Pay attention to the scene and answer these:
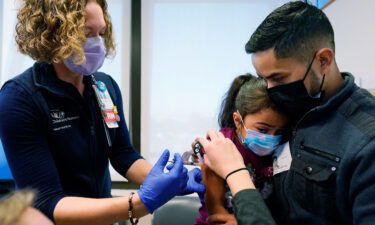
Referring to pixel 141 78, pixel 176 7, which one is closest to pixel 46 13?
pixel 141 78

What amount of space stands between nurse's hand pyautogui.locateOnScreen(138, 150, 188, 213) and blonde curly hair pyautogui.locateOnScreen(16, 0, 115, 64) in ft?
1.80

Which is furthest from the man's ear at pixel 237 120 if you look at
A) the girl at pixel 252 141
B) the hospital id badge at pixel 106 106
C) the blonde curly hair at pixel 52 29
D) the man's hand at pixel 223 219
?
the blonde curly hair at pixel 52 29

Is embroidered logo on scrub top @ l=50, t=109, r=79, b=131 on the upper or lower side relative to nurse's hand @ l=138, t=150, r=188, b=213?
upper

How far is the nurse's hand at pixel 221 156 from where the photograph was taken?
957mm

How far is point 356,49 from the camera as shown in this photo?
1.58 metres

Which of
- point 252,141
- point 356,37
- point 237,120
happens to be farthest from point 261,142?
point 356,37

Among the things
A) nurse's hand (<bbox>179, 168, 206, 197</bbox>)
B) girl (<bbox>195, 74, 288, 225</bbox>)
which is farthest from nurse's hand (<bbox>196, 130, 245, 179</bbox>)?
nurse's hand (<bbox>179, 168, 206, 197</bbox>)

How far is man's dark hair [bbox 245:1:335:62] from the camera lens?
893mm

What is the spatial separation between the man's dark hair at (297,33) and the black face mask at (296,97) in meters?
0.06

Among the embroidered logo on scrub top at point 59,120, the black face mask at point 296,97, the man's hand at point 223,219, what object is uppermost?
the black face mask at point 296,97

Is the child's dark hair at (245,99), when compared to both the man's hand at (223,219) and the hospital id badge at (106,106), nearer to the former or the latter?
the man's hand at (223,219)

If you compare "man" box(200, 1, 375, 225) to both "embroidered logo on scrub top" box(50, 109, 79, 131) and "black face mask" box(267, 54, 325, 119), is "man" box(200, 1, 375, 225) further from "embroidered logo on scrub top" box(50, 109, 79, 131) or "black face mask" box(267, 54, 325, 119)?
"embroidered logo on scrub top" box(50, 109, 79, 131)

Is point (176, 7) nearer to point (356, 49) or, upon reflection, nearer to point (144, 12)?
point (144, 12)

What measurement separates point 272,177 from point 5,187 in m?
1.89
